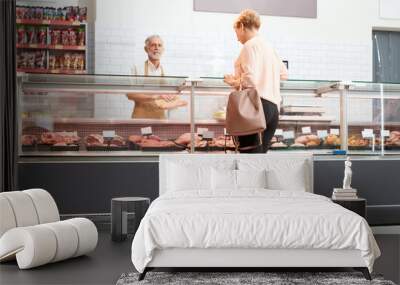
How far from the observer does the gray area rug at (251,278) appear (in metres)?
4.03

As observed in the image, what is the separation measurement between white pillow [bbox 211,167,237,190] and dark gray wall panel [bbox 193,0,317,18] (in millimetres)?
4002

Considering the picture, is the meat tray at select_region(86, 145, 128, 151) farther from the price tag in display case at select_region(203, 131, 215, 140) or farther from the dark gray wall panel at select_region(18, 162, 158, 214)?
the price tag in display case at select_region(203, 131, 215, 140)

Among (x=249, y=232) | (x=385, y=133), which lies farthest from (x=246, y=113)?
(x=385, y=133)

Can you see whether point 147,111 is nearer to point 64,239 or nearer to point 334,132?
point 334,132

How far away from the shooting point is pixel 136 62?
348 inches

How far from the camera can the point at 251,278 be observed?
413 cm

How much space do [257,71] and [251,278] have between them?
2.46 metres

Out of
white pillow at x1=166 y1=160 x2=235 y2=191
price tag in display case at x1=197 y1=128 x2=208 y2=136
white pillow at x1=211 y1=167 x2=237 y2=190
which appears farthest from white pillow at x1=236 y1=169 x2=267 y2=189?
price tag in display case at x1=197 y1=128 x2=208 y2=136

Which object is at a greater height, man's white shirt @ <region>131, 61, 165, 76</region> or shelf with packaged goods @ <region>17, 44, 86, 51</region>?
shelf with packaged goods @ <region>17, 44, 86, 51</region>

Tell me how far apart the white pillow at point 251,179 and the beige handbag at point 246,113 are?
0.44m

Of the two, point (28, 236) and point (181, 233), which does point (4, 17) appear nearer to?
point (28, 236)

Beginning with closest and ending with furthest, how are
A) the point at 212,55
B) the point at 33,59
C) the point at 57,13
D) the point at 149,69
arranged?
the point at 33,59 < the point at 57,13 < the point at 149,69 < the point at 212,55

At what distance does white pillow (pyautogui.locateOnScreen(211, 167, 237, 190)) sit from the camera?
568 cm

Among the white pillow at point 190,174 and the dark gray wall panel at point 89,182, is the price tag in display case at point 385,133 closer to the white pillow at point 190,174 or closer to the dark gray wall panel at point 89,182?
the white pillow at point 190,174
